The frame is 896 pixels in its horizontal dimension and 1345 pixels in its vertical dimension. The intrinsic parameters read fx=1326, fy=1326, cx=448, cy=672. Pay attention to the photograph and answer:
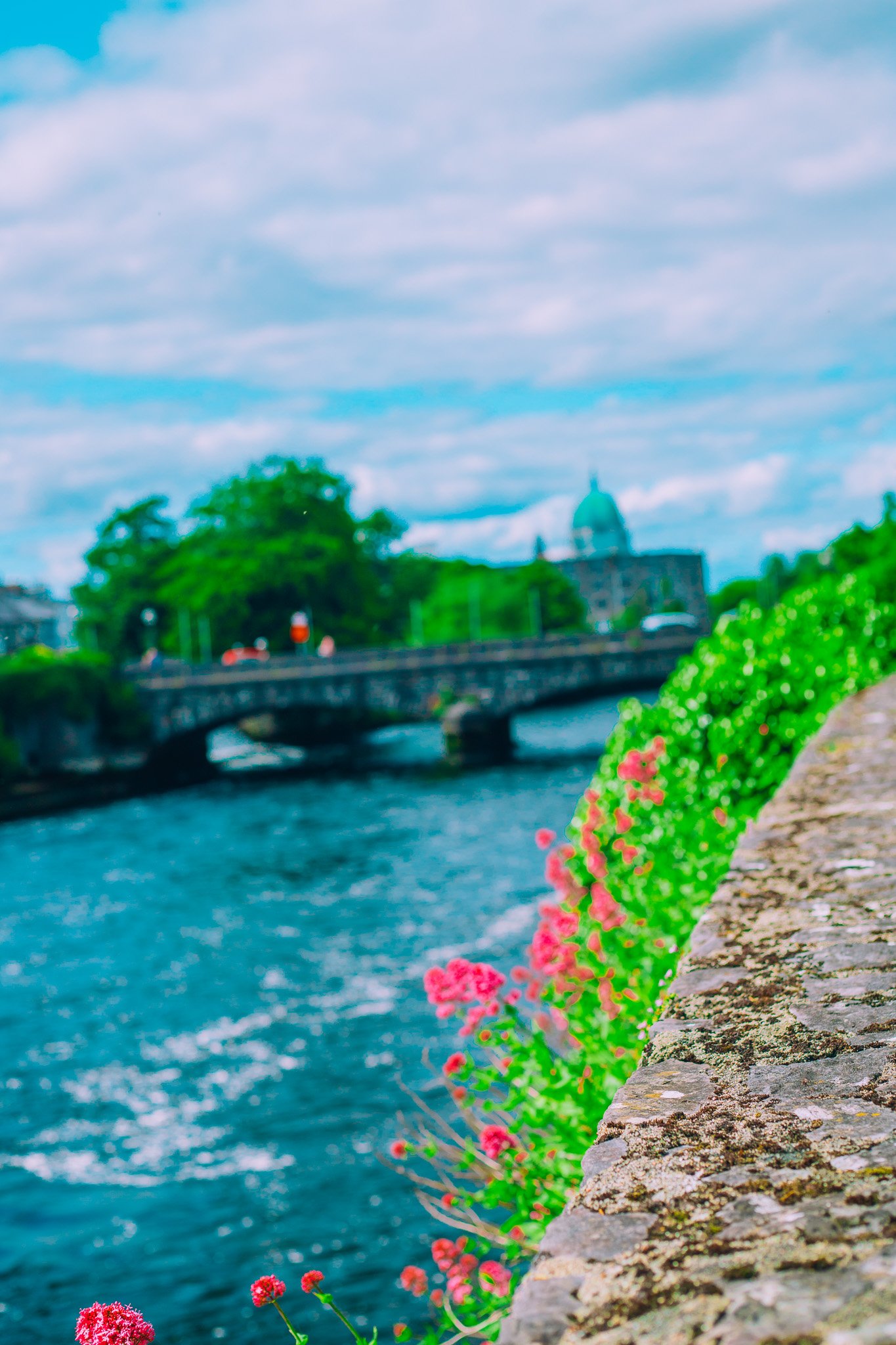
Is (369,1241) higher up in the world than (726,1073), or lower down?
lower down

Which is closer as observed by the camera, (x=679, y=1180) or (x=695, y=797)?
(x=679, y=1180)

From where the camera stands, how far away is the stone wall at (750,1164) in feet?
4.69

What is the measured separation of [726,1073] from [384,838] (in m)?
24.3

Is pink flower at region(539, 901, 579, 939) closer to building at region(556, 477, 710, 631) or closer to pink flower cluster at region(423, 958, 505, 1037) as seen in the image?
pink flower cluster at region(423, 958, 505, 1037)

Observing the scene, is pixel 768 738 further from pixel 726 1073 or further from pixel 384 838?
pixel 384 838

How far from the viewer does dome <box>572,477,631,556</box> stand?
152 meters

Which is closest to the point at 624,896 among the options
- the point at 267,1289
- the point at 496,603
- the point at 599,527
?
the point at 267,1289

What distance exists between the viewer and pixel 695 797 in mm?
6852

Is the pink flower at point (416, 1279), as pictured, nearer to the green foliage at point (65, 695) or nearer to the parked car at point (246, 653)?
the green foliage at point (65, 695)

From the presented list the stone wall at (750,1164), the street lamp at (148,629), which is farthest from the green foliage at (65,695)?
the stone wall at (750,1164)

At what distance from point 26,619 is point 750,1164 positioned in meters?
69.6

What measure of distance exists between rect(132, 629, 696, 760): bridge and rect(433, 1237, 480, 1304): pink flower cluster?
41414mm

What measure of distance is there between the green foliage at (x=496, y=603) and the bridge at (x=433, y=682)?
24240 millimetres

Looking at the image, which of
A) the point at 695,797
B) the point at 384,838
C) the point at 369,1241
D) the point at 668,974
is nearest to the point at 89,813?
the point at 384,838
